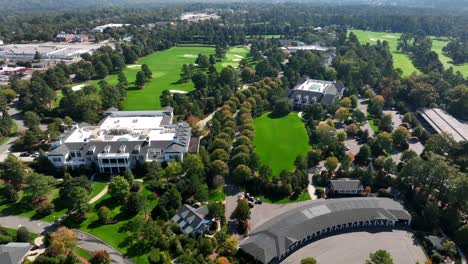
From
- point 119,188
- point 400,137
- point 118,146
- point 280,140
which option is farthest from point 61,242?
point 400,137

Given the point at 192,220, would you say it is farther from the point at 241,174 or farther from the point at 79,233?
the point at 79,233

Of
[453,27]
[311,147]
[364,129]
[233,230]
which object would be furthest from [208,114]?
[453,27]

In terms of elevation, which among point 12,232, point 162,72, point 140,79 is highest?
point 140,79

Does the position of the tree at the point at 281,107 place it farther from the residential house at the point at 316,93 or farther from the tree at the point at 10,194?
the tree at the point at 10,194

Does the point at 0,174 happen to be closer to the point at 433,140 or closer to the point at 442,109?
the point at 433,140

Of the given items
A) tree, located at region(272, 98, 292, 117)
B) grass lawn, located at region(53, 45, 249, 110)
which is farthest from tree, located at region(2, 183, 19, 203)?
tree, located at region(272, 98, 292, 117)

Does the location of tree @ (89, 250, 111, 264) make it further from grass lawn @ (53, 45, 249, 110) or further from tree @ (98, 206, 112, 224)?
grass lawn @ (53, 45, 249, 110)

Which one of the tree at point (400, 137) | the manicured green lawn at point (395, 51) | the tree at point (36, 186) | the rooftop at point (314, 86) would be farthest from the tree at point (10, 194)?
the manicured green lawn at point (395, 51)
